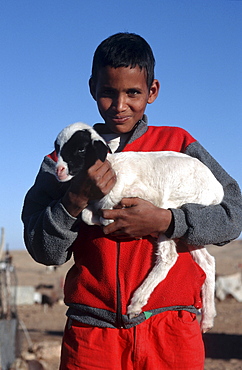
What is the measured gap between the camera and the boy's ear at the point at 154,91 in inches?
105

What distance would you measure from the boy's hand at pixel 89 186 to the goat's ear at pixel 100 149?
0.03 metres

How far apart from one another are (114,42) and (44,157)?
0.68 m

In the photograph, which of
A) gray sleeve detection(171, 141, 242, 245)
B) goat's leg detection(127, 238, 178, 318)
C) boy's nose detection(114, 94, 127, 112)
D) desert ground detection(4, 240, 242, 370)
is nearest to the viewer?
goat's leg detection(127, 238, 178, 318)

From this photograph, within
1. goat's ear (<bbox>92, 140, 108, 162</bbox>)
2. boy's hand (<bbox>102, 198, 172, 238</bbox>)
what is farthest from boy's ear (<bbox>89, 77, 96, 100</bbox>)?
boy's hand (<bbox>102, 198, 172, 238</bbox>)

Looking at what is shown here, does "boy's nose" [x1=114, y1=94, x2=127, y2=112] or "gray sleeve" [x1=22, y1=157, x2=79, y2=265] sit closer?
→ "gray sleeve" [x1=22, y1=157, x2=79, y2=265]

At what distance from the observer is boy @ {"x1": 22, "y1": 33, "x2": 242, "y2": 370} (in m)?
2.16

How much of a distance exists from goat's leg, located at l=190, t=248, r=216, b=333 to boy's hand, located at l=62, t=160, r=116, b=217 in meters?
0.60

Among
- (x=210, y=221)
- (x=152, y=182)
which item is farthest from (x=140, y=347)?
(x=152, y=182)

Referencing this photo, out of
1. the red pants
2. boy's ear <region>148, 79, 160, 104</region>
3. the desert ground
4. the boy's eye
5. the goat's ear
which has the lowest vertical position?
the desert ground

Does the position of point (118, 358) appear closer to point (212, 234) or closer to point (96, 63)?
point (212, 234)

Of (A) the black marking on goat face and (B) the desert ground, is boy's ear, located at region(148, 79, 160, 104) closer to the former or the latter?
(A) the black marking on goat face

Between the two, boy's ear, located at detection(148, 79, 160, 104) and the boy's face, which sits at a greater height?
boy's ear, located at detection(148, 79, 160, 104)

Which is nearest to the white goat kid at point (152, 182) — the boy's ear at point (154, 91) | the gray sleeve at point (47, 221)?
the gray sleeve at point (47, 221)

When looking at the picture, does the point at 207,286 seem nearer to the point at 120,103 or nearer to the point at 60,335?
the point at 120,103
